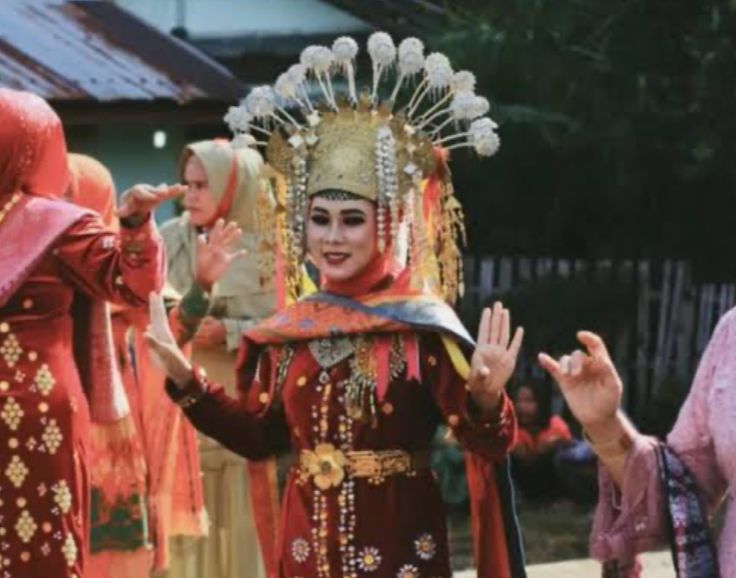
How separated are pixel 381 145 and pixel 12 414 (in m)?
1.21

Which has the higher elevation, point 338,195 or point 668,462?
point 338,195

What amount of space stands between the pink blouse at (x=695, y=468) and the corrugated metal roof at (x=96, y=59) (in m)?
9.16

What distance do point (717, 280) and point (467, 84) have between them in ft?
31.2

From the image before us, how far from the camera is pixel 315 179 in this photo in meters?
6.88

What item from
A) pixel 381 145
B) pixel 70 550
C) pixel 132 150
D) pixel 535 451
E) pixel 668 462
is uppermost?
pixel 132 150

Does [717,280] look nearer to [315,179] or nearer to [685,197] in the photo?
[685,197]

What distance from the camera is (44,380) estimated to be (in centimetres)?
676

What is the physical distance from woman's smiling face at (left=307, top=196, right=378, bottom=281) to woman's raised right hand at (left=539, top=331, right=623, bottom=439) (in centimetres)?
136

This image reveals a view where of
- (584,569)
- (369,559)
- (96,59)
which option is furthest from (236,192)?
(96,59)

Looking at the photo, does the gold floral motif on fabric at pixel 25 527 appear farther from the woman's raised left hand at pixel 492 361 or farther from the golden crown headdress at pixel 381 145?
the woman's raised left hand at pixel 492 361

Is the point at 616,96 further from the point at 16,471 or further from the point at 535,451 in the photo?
the point at 16,471

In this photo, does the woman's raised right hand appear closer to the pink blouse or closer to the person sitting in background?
the pink blouse

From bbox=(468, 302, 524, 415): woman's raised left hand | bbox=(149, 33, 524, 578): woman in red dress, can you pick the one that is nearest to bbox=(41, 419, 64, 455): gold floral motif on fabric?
bbox=(149, 33, 524, 578): woman in red dress

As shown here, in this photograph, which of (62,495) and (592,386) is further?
(62,495)
